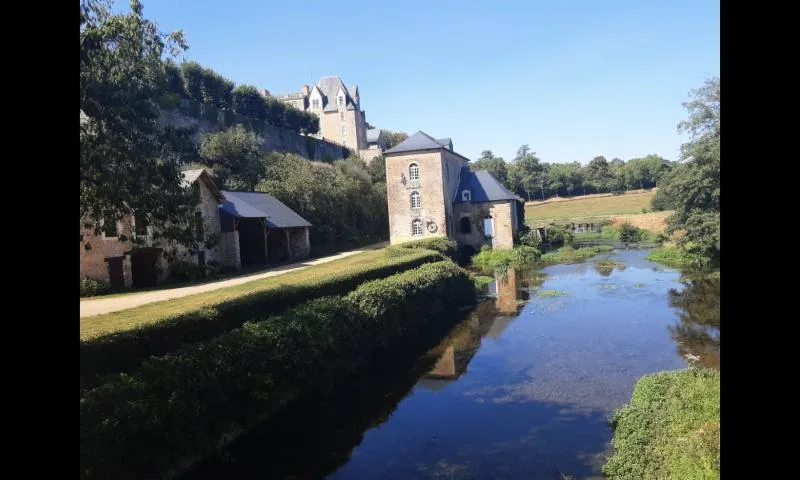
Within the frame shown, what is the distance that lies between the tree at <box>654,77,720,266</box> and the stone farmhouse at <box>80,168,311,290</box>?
20342 millimetres

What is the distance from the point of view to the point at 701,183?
1058 inches

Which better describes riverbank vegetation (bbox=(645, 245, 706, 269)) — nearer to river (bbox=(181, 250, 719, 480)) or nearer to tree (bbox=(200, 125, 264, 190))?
river (bbox=(181, 250, 719, 480))

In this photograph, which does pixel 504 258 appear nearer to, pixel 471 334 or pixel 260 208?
pixel 260 208

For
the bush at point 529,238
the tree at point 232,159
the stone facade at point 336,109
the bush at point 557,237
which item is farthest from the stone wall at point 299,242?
the stone facade at point 336,109

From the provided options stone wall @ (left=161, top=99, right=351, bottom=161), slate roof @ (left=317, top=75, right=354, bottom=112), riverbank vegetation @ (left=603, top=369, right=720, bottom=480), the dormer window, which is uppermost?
slate roof @ (left=317, top=75, right=354, bottom=112)

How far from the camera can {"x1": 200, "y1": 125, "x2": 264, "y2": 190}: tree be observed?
35431 mm

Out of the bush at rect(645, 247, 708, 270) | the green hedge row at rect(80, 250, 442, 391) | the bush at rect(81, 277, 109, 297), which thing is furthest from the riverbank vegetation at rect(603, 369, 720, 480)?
the bush at rect(645, 247, 708, 270)

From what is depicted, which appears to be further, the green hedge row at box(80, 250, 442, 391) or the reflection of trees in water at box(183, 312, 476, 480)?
the reflection of trees in water at box(183, 312, 476, 480)

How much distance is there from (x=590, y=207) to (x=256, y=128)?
162 feet

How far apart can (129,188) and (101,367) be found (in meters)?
3.00

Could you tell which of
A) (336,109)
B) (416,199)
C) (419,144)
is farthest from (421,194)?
(336,109)

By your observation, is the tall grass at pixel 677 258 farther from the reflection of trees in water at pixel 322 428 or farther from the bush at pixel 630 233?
the reflection of trees in water at pixel 322 428
